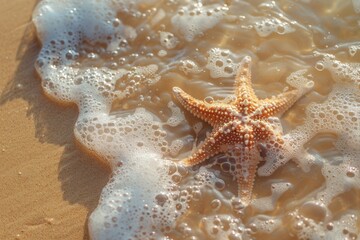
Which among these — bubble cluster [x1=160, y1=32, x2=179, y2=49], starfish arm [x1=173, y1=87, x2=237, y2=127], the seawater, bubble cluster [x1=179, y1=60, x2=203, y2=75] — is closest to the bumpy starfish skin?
starfish arm [x1=173, y1=87, x2=237, y2=127]

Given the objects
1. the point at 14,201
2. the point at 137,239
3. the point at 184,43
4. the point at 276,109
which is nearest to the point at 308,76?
the point at 276,109

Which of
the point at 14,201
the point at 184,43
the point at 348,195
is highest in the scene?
the point at 184,43

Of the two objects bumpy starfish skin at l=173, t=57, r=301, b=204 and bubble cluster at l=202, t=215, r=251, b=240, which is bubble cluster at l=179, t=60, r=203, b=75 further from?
bubble cluster at l=202, t=215, r=251, b=240

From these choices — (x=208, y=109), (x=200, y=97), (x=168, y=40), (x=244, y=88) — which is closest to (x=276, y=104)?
(x=244, y=88)

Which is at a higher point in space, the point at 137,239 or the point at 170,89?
the point at 170,89

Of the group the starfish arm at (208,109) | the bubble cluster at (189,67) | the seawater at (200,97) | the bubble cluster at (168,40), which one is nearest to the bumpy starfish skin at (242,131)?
the starfish arm at (208,109)

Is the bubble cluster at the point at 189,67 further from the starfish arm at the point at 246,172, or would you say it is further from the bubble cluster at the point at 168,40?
the starfish arm at the point at 246,172

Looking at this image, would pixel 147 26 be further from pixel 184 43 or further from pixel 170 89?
pixel 170 89
